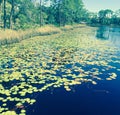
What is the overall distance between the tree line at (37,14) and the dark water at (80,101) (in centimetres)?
2046

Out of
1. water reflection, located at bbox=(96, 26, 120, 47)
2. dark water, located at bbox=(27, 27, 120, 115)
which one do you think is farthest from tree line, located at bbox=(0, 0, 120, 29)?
dark water, located at bbox=(27, 27, 120, 115)

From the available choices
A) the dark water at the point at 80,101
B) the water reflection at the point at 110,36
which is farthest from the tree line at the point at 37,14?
the dark water at the point at 80,101

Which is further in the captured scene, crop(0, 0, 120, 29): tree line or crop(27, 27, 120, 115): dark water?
crop(0, 0, 120, 29): tree line

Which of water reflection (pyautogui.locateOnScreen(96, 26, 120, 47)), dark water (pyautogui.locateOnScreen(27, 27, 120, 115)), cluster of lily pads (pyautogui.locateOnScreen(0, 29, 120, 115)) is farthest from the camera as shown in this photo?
water reflection (pyautogui.locateOnScreen(96, 26, 120, 47))

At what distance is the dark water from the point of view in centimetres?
685

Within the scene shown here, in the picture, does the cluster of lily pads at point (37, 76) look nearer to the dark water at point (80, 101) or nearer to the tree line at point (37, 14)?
the dark water at point (80, 101)

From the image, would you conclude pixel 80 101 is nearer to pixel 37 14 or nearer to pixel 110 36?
pixel 110 36

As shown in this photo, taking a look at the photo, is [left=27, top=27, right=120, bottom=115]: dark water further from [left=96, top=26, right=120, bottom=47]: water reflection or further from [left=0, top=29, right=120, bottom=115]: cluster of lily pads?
[left=96, top=26, right=120, bottom=47]: water reflection

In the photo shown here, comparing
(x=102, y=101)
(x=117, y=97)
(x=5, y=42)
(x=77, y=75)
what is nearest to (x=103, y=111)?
(x=102, y=101)

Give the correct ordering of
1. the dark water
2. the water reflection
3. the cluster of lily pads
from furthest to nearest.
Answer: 1. the water reflection
2. the cluster of lily pads
3. the dark water

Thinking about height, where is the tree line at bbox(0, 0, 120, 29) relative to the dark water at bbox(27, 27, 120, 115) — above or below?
above

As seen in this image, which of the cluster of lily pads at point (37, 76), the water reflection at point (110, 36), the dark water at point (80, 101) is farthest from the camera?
the water reflection at point (110, 36)

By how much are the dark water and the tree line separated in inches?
805

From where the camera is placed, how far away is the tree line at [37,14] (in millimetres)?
32381
